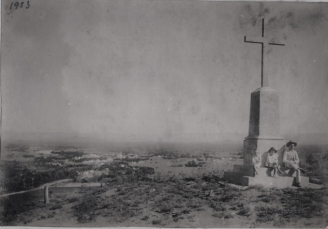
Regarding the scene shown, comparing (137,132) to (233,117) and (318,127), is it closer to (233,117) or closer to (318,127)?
(233,117)

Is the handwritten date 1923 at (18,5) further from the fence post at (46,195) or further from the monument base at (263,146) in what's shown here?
the monument base at (263,146)

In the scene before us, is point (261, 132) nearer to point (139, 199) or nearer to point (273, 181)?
point (273, 181)

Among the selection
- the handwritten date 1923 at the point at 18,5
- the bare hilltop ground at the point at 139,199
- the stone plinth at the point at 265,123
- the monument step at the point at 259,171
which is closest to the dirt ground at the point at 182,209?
the bare hilltop ground at the point at 139,199

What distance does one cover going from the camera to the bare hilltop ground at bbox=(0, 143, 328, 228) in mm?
5770

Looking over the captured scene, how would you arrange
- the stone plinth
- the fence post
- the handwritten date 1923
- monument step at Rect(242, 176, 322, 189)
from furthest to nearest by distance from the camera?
the stone plinth < the handwritten date 1923 < monument step at Rect(242, 176, 322, 189) < the fence post

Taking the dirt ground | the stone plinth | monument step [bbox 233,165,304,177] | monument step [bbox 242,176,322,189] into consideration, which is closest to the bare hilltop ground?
the dirt ground

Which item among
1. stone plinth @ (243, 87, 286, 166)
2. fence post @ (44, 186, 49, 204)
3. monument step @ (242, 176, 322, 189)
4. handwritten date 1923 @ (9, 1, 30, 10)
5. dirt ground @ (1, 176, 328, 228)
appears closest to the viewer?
dirt ground @ (1, 176, 328, 228)

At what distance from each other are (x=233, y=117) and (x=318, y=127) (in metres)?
1.95

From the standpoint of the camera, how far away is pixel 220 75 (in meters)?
6.73

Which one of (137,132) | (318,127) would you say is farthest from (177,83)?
(318,127)

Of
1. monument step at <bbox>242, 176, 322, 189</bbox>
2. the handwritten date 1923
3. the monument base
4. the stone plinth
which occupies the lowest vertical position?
monument step at <bbox>242, 176, 322, 189</bbox>

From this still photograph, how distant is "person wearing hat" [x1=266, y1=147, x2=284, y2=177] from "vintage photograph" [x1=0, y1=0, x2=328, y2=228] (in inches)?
1.3

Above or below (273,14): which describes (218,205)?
below

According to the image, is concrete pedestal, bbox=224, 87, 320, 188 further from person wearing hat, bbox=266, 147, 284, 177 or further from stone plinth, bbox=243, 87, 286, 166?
person wearing hat, bbox=266, 147, 284, 177
